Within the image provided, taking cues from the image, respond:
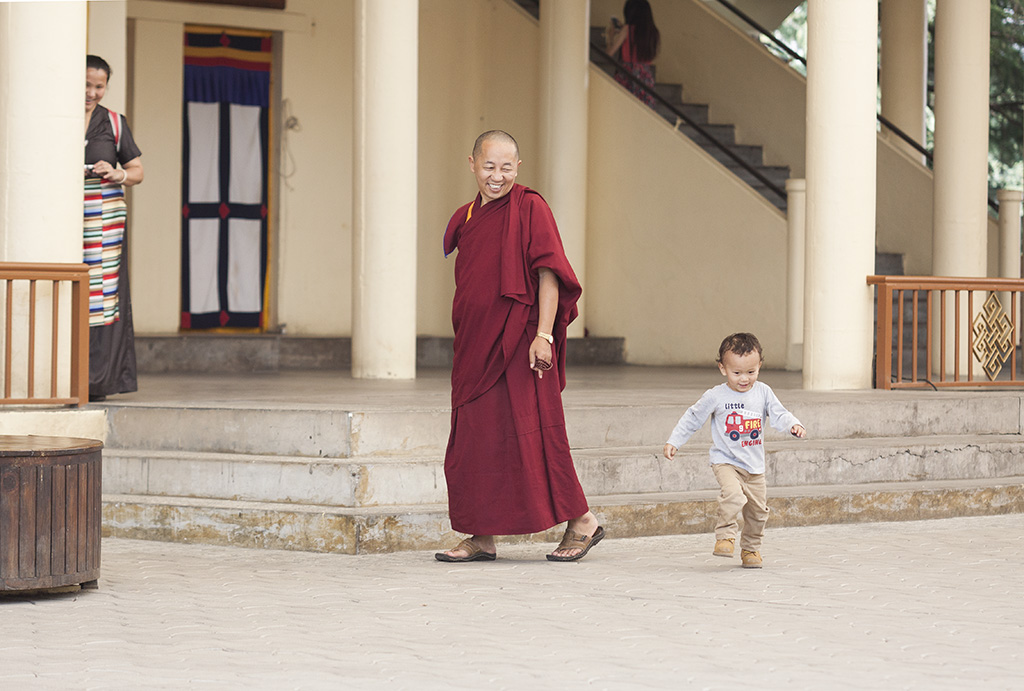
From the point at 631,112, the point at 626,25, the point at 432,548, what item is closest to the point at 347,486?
the point at 432,548

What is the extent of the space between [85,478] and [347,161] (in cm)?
749

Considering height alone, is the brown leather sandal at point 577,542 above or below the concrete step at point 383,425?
below

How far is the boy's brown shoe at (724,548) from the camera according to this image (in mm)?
5656

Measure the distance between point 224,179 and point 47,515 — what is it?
7229 mm

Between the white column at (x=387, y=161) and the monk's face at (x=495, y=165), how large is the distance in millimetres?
3506

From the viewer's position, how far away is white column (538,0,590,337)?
1212 cm

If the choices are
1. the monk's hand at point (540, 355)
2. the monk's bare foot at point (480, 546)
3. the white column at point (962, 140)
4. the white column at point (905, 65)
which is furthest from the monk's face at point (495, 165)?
the white column at point (905, 65)

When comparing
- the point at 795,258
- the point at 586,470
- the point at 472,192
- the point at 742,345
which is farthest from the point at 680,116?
the point at 742,345

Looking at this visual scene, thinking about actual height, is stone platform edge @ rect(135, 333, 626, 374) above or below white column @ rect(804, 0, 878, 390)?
below

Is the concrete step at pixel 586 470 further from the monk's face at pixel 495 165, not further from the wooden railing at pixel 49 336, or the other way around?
the monk's face at pixel 495 165

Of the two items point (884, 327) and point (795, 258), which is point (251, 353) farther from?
point (884, 327)

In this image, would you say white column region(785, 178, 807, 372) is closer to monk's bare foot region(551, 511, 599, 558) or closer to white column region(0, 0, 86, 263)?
monk's bare foot region(551, 511, 599, 558)

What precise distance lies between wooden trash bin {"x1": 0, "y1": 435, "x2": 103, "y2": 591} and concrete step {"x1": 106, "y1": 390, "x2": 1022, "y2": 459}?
5.14 ft

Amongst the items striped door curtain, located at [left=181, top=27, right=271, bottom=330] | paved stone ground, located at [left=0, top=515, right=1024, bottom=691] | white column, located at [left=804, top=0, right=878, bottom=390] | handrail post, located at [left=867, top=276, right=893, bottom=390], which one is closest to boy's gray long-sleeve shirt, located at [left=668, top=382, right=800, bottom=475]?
paved stone ground, located at [left=0, top=515, right=1024, bottom=691]
